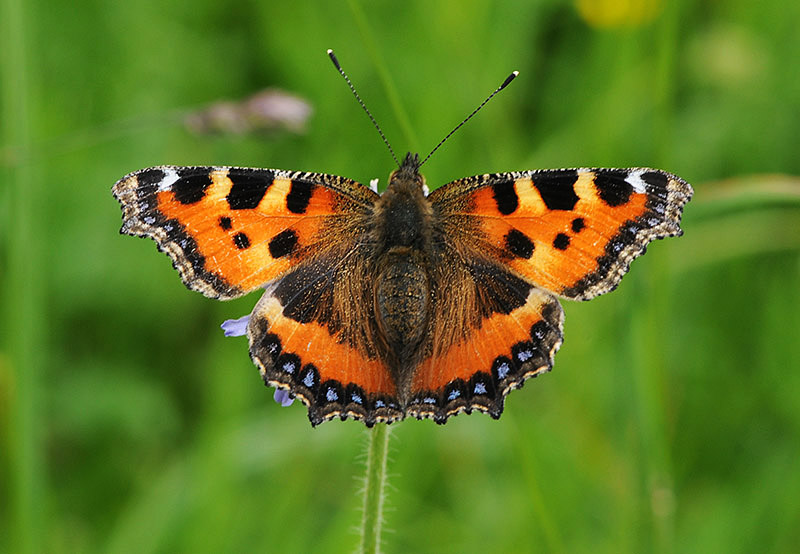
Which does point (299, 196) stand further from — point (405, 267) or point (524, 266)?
point (524, 266)

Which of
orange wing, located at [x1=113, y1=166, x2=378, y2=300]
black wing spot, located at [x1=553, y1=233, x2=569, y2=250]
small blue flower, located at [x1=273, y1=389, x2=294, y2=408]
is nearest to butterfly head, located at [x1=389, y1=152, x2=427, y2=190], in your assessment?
orange wing, located at [x1=113, y1=166, x2=378, y2=300]

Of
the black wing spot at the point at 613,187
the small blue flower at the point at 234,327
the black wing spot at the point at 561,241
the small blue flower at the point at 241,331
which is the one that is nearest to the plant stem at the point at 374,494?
the small blue flower at the point at 241,331

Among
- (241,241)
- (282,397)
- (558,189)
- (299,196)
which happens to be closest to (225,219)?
(241,241)

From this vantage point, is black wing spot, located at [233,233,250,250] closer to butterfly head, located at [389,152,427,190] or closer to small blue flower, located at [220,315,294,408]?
small blue flower, located at [220,315,294,408]

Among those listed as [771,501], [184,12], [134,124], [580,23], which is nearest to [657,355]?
[771,501]

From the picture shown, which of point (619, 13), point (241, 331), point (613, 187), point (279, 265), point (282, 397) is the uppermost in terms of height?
point (619, 13)

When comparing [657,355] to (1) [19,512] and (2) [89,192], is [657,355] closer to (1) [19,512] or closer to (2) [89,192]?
(1) [19,512]
